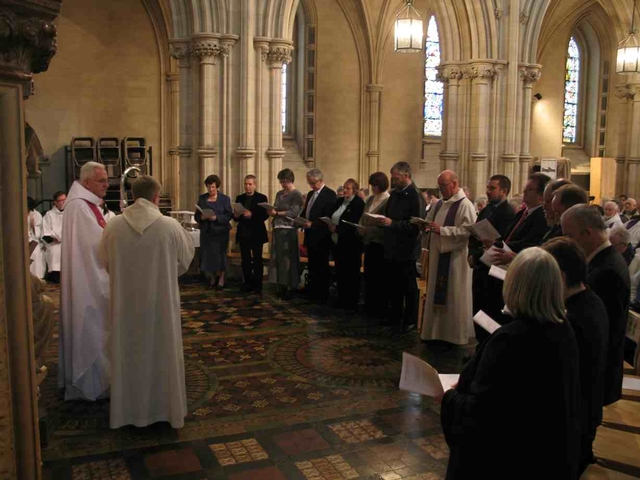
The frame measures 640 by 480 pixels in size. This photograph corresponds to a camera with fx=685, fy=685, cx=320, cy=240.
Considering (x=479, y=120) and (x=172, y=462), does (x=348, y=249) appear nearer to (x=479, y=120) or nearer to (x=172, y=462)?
(x=172, y=462)

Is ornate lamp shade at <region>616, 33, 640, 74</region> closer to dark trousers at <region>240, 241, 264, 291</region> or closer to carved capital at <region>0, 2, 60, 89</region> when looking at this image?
dark trousers at <region>240, 241, 264, 291</region>

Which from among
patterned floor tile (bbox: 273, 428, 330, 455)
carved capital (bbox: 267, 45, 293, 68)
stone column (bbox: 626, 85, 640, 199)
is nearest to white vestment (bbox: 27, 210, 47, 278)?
carved capital (bbox: 267, 45, 293, 68)

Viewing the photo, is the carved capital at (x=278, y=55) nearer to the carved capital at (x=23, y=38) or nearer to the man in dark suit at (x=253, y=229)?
the man in dark suit at (x=253, y=229)

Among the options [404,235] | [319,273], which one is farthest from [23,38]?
[319,273]

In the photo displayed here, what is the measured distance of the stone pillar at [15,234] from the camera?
217 centimetres

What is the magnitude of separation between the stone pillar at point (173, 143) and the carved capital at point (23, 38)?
14.5 metres

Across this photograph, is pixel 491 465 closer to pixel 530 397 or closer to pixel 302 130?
pixel 530 397

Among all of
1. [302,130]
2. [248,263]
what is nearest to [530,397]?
[248,263]

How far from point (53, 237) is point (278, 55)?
4480 millimetres

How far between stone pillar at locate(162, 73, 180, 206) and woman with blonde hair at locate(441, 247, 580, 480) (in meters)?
14.8

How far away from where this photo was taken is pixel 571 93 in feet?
74.1

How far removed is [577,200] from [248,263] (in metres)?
6.00

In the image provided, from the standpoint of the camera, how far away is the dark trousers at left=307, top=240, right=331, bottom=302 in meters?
8.69

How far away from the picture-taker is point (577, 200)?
13.3ft
